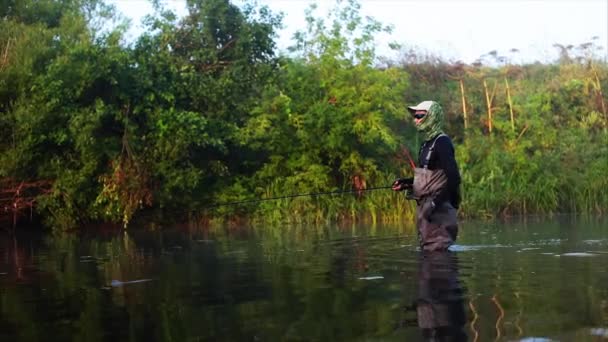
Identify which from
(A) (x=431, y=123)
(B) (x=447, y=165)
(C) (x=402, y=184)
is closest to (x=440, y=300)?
(B) (x=447, y=165)

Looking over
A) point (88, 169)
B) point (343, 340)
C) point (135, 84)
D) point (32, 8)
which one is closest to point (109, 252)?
point (88, 169)

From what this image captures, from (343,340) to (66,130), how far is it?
16439 mm

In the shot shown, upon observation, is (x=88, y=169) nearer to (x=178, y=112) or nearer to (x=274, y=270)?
(x=178, y=112)

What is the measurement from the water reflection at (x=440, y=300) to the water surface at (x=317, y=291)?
0.02 meters

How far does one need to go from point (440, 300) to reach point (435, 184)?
3.13 metres

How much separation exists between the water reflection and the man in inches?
11.2

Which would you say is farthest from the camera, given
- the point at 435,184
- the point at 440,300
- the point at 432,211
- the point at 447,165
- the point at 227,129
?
the point at 227,129

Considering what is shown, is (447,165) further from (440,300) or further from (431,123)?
(440,300)

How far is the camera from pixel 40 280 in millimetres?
10742

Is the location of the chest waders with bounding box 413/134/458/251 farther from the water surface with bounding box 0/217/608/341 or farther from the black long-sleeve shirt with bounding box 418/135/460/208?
the water surface with bounding box 0/217/608/341

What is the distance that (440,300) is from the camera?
25.0 ft

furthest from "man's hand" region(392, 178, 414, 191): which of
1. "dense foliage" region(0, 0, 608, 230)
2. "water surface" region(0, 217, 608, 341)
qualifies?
"dense foliage" region(0, 0, 608, 230)

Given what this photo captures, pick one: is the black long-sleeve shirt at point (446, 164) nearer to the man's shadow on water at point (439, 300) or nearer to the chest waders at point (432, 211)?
the chest waders at point (432, 211)

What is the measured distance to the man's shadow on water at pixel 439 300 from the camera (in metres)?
6.23
